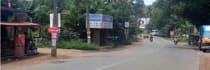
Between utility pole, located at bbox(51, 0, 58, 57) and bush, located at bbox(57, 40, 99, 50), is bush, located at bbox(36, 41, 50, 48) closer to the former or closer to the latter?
bush, located at bbox(57, 40, 99, 50)

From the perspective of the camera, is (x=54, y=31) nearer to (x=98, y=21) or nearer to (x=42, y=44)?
(x=42, y=44)

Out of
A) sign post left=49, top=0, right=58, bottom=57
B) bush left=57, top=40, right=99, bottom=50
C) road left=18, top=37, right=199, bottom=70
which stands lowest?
road left=18, top=37, right=199, bottom=70

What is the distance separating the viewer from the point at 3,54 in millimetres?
29719

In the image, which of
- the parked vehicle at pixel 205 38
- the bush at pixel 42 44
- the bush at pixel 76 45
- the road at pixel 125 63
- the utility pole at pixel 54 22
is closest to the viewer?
the road at pixel 125 63

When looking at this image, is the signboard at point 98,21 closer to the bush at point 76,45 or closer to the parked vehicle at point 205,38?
the bush at point 76,45

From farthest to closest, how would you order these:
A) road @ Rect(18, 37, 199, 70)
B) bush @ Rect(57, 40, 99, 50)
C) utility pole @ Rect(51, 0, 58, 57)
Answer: bush @ Rect(57, 40, 99, 50) < utility pole @ Rect(51, 0, 58, 57) < road @ Rect(18, 37, 199, 70)

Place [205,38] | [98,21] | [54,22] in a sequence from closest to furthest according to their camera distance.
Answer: [54,22] → [205,38] → [98,21]

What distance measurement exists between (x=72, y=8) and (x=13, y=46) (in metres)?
19.5

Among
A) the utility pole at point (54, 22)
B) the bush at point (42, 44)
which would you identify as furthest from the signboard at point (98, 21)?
the utility pole at point (54, 22)

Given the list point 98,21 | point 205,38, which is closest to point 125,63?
point 205,38

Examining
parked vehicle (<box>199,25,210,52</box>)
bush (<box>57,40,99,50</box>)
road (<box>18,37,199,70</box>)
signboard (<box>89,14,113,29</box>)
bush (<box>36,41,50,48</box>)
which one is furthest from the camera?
signboard (<box>89,14,113,29</box>)

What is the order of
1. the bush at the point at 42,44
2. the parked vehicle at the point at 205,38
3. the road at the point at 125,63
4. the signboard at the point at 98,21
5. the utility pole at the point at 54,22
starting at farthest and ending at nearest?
the signboard at the point at 98,21, the bush at the point at 42,44, the parked vehicle at the point at 205,38, the utility pole at the point at 54,22, the road at the point at 125,63

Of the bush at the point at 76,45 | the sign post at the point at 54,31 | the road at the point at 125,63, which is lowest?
the road at the point at 125,63

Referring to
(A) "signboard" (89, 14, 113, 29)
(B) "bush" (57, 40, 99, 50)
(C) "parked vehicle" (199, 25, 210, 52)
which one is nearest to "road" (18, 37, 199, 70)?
(B) "bush" (57, 40, 99, 50)
